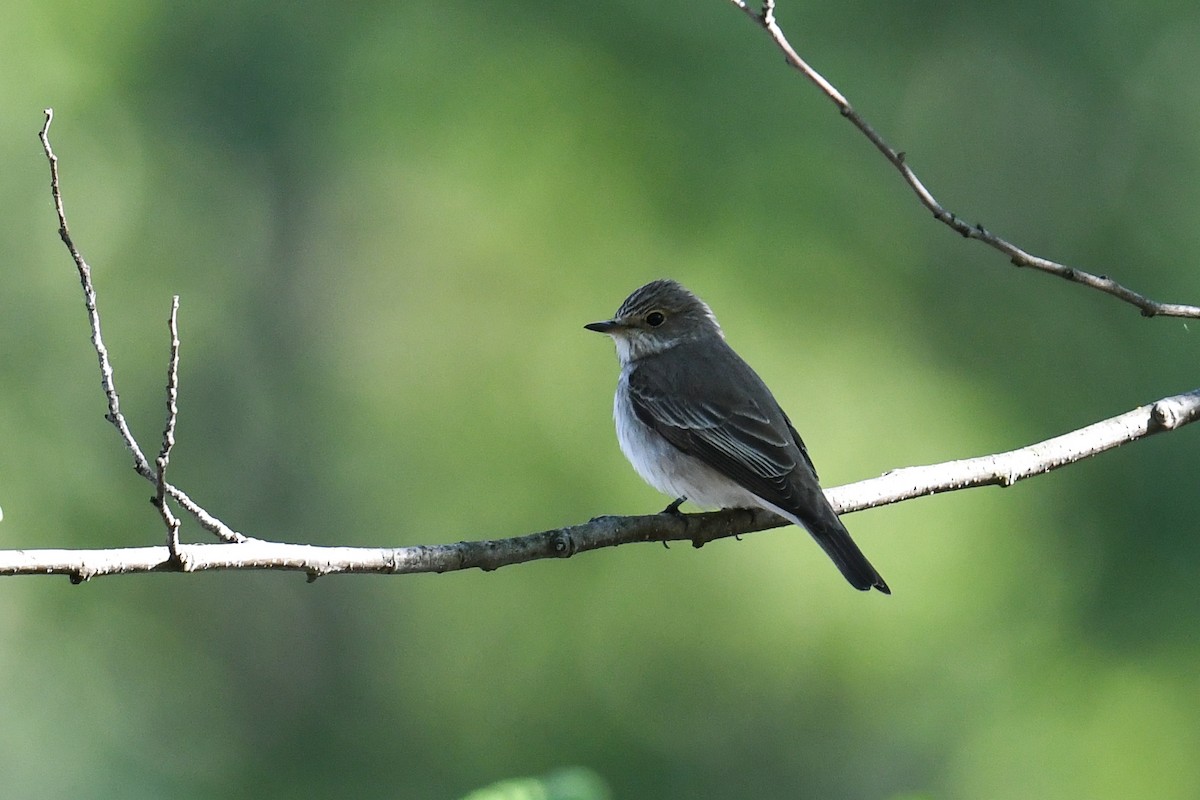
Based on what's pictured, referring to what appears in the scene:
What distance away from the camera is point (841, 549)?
3928 millimetres

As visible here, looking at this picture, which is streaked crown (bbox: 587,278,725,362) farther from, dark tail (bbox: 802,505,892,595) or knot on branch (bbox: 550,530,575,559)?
knot on branch (bbox: 550,530,575,559)

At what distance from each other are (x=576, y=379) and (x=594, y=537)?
604 centimetres

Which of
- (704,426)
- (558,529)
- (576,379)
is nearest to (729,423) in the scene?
(704,426)

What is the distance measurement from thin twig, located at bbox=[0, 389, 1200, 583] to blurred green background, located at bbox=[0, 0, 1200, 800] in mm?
4506

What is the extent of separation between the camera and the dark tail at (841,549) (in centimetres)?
389

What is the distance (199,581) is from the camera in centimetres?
1120

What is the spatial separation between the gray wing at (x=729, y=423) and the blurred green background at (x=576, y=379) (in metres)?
3.39

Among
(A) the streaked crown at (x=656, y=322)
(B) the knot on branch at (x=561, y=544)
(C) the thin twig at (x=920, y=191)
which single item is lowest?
(B) the knot on branch at (x=561, y=544)

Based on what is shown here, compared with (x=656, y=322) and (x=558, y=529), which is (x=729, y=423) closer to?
(x=656, y=322)

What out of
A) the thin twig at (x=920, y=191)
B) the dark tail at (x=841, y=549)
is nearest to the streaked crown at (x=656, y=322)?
the dark tail at (x=841, y=549)

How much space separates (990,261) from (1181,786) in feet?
14.7

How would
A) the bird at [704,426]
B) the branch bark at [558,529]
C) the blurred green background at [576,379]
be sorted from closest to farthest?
the branch bark at [558,529], the bird at [704,426], the blurred green background at [576,379]

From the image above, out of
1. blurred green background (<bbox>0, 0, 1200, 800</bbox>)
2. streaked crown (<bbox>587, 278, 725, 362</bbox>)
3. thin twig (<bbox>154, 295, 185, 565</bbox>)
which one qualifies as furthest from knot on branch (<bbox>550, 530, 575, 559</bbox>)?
blurred green background (<bbox>0, 0, 1200, 800</bbox>)

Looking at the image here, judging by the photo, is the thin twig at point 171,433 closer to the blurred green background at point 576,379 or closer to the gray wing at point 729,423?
the gray wing at point 729,423
